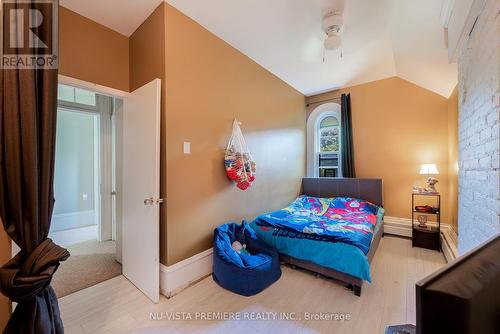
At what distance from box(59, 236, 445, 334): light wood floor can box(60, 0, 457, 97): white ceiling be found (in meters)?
2.63

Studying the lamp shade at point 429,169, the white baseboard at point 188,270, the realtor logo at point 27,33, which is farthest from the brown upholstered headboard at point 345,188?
the realtor logo at point 27,33

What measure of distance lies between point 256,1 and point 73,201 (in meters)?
4.81

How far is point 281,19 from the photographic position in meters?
2.27

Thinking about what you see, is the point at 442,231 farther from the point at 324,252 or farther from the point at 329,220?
the point at 324,252

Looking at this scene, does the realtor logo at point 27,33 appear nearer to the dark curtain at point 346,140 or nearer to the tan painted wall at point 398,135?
the dark curtain at point 346,140

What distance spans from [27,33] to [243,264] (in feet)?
7.01

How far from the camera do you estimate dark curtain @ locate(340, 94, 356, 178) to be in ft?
12.9

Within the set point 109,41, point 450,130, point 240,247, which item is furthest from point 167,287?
point 450,130

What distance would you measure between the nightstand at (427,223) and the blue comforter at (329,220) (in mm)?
627

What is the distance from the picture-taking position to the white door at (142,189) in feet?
6.05

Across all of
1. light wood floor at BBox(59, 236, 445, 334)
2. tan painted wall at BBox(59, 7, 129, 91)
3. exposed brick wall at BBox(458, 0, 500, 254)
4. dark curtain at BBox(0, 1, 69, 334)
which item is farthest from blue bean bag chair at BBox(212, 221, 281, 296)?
tan painted wall at BBox(59, 7, 129, 91)

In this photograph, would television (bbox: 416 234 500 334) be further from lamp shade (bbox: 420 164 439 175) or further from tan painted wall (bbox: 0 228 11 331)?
→ lamp shade (bbox: 420 164 439 175)

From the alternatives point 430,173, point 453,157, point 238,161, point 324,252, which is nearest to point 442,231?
point 430,173

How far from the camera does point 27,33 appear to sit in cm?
87
